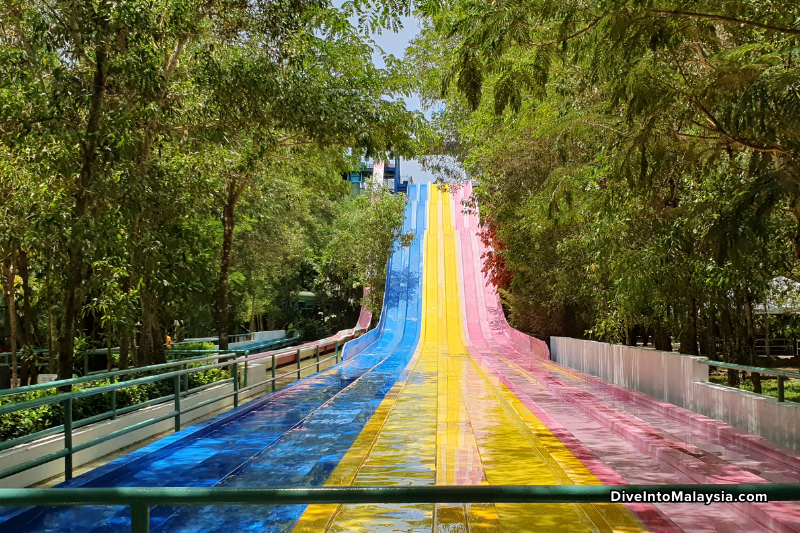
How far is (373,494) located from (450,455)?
5.48m

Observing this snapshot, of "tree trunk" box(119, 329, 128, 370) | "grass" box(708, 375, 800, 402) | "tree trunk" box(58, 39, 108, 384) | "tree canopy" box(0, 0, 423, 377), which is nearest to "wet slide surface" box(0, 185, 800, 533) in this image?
"tree trunk" box(58, 39, 108, 384)

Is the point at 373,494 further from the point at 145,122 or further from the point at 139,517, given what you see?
the point at 145,122

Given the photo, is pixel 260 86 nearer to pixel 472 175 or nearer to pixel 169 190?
pixel 169 190

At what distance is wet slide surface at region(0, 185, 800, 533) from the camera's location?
503 centimetres

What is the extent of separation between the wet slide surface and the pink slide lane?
0.8 inches

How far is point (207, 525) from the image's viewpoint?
498cm

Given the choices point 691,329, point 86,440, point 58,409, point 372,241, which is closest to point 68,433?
point 86,440

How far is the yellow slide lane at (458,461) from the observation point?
5.06m

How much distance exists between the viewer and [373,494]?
2143 millimetres

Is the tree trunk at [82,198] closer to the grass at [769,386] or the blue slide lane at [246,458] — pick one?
the blue slide lane at [246,458]

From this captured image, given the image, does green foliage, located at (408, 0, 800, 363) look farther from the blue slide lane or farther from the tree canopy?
the blue slide lane

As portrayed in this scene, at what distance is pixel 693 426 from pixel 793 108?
498cm

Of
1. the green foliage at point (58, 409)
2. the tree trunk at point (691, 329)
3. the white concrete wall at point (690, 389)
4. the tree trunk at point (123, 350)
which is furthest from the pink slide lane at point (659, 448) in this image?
the tree trunk at point (123, 350)

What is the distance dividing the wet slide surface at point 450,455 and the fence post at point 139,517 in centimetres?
284
